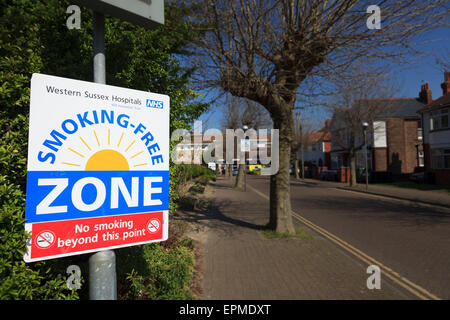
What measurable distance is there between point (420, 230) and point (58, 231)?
9.17 meters

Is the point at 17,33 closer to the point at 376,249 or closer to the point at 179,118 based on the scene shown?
the point at 179,118

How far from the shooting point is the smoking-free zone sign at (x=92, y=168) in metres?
1.74

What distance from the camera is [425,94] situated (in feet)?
118

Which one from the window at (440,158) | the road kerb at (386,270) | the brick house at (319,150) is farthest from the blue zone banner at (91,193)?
the brick house at (319,150)

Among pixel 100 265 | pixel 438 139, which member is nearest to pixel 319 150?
pixel 438 139

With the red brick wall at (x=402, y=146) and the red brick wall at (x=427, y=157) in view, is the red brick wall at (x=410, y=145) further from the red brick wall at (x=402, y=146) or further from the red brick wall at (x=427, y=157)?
the red brick wall at (x=427, y=157)

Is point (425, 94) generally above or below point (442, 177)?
above

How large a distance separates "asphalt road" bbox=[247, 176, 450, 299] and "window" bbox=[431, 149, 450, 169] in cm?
1410

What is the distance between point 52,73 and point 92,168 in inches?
78.6

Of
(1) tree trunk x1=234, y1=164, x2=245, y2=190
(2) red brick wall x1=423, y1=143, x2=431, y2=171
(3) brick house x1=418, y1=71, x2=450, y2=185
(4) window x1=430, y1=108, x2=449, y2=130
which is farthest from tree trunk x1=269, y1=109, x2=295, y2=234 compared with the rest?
(2) red brick wall x1=423, y1=143, x2=431, y2=171

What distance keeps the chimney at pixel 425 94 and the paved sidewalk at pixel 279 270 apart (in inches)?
1475

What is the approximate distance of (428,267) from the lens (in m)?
5.02

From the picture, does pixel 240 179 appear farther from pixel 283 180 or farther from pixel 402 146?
pixel 402 146
